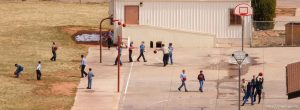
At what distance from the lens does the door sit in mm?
59844

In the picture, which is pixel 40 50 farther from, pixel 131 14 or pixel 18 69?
pixel 18 69

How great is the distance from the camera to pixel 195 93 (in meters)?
44.7

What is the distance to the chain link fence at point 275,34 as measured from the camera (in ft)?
193

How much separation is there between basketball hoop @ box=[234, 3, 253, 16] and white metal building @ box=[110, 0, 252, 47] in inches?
33.5

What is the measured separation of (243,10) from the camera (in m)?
59.1

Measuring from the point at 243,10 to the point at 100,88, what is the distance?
1691 cm

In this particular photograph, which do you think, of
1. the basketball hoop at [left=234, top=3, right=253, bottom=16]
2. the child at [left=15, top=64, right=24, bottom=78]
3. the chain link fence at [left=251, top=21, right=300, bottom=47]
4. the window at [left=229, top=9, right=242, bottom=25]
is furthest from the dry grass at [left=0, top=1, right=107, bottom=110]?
the chain link fence at [left=251, top=21, right=300, bottom=47]

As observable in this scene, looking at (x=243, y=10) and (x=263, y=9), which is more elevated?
(x=263, y=9)

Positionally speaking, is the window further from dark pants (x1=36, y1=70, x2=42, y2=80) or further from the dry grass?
dark pants (x1=36, y1=70, x2=42, y2=80)

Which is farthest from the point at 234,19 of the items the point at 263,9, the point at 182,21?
the point at 263,9

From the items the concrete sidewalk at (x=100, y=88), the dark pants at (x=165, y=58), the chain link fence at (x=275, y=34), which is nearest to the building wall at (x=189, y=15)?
the chain link fence at (x=275, y=34)

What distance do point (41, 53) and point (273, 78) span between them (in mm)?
15991

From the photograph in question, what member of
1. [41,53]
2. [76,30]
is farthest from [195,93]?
[76,30]

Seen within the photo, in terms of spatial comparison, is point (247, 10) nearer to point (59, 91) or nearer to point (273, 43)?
point (273, 43)
